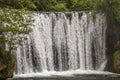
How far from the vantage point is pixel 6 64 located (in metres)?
30.0

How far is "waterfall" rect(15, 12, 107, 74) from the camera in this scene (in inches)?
1519

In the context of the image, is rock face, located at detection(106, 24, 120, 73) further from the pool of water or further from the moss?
the pool of water

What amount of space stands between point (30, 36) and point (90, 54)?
251 inches

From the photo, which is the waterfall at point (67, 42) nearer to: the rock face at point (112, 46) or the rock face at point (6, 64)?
the rock face at point (112, 46)

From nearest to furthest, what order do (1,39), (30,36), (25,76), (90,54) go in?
(1,39)
(25,76)
(30,36)
(90,54)

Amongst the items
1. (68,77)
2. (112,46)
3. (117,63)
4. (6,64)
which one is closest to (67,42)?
(112,46)

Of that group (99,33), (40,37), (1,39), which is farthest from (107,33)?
(1,39)

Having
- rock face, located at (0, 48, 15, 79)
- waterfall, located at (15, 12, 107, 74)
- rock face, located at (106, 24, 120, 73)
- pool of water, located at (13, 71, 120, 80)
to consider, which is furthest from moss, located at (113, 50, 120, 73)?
rock face, located at (0, 48, 15, 79)

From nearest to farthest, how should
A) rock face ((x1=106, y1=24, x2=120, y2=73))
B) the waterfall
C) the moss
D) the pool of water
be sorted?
the pool of water → the moss → rock face ((x1=106, y1=24, x2=120, y2=73)) → the waterfall

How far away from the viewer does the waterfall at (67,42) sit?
3859 cm

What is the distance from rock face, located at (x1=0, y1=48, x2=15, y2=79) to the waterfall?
7040 millimetres

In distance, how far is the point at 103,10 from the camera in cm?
3859

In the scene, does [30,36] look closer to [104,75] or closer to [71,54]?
[71,54]

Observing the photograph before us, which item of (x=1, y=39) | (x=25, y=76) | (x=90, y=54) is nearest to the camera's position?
(x=1, y=39)
